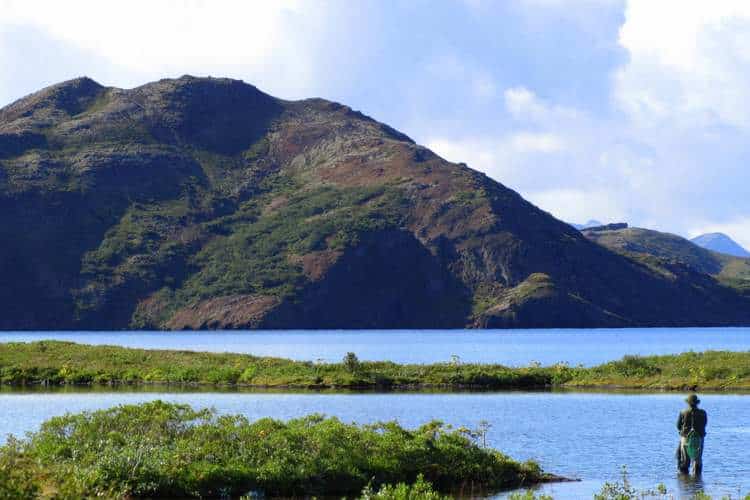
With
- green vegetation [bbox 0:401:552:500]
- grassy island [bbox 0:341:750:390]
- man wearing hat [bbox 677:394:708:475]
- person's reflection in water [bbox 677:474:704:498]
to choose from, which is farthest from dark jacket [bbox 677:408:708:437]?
grassy island [bbox 0:341:750:390]

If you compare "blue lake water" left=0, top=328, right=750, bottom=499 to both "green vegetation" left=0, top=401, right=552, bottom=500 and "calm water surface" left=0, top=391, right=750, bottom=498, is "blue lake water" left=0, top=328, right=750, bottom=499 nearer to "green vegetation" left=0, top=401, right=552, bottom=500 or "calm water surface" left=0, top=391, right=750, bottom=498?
"calm water surface" left=0, top=391, right=750, bottom=498

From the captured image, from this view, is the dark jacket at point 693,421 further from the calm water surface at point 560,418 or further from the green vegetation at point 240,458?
the green vegetation at point 240,458

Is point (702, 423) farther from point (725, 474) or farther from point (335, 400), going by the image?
point (335, 400)

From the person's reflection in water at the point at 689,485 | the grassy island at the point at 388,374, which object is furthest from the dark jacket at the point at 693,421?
the grassy island at the point at 388,374

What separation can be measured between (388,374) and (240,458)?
4603 centimetres

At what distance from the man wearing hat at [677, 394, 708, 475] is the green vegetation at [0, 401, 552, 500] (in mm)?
5158

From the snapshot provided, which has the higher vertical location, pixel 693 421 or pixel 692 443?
pixel 693 421

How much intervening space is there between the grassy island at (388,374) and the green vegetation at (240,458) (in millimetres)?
39087

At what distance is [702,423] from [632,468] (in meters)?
3.04

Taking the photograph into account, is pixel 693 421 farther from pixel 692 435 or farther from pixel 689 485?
pixel 689 485

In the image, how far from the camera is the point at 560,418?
55.3m

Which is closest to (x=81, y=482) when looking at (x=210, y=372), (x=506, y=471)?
(x=506, y=471)

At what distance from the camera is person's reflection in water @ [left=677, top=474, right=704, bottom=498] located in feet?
110

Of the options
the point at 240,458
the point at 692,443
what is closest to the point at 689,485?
the point at 692,443
